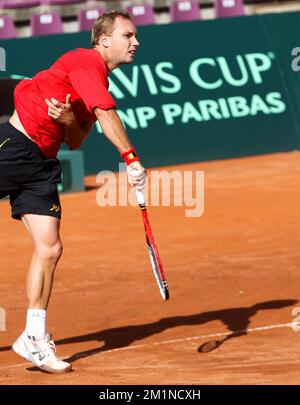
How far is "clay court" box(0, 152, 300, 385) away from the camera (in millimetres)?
7754

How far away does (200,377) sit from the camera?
7348 millimetres

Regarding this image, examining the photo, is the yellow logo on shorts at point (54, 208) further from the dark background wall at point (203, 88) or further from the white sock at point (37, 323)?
the dark background wall at point (203, 88)

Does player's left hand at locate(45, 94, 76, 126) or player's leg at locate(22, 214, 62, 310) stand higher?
player's left hand at locate(45, 94, 76, 126)

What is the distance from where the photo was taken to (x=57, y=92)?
7.58m

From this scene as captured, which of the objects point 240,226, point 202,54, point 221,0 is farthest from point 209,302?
point 221,0

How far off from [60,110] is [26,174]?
21.0 inches

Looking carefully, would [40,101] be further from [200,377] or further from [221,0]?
[221,0]

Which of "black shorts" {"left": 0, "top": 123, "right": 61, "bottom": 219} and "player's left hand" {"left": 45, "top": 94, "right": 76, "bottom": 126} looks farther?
"black shorts" {"left": 0, "top": 123, "right": 61, "bottom": 219}

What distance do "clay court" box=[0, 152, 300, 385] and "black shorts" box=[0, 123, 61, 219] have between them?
108cm

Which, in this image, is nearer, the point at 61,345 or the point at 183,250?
the point at 61,345

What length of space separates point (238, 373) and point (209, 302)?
2.48 m

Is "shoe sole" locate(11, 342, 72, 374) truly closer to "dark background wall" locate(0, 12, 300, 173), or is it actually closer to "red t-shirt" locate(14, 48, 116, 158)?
"red t-shirt" locate(14, 48, 116, 158)

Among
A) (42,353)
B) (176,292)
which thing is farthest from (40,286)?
(176,292)

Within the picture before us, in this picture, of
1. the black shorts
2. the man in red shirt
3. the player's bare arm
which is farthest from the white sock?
the player's bare arm
